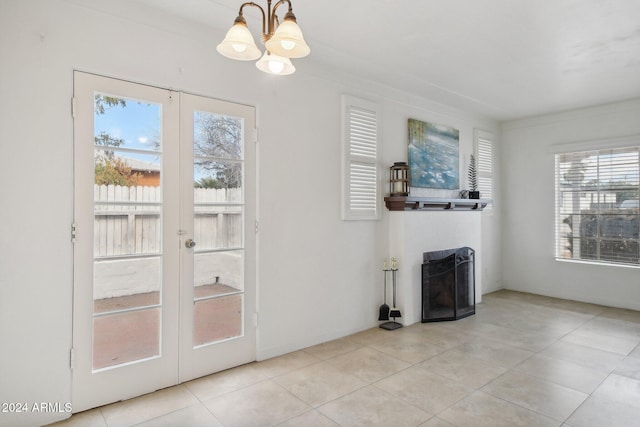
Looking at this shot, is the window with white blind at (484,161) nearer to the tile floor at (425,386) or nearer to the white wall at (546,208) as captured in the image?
the white wall at (546,208)

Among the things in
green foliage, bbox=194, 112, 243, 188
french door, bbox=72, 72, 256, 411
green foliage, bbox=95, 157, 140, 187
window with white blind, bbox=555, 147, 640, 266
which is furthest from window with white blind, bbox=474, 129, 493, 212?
green foliage, bbox=95, 157, 140, 187

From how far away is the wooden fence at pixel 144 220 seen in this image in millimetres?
2578

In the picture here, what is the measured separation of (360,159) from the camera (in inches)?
163

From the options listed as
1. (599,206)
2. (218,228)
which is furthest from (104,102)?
(599,206)

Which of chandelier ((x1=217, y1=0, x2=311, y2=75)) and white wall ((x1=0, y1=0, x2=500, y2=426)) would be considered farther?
white wall ((x1=0, y1=0, x2=500, y2=426))

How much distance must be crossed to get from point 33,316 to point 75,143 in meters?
1.16

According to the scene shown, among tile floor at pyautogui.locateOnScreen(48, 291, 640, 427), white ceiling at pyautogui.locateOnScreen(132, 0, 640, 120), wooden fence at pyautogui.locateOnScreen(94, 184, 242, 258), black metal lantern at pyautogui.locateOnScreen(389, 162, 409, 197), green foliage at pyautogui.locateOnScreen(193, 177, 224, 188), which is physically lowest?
tile floor at pyautogui.locateOnScreen(48, 291, 640, 427)

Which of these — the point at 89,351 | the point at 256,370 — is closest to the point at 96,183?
the point at 89,351

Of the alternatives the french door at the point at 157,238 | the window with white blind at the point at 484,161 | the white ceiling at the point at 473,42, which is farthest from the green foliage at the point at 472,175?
the french door at the point at 157,238

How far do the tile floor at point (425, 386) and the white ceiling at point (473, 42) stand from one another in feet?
9.41

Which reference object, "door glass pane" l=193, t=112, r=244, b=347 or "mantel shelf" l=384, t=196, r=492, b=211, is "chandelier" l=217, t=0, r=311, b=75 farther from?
"mantel shelf" l=384, t=196, r=492, b=211

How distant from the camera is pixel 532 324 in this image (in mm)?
4418

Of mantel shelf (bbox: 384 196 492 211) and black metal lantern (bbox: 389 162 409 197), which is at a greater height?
→ black metal lantern (bbox: 389 162 409 197)

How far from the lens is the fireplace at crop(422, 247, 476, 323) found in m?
4.54
